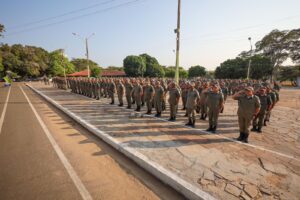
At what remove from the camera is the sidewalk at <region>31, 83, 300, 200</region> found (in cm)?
354

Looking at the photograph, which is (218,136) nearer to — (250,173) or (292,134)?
(250,173)

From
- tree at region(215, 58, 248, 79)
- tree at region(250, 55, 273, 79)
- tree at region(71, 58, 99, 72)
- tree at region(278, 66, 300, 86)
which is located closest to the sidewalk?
tree at region(215, 58, 248, 79)

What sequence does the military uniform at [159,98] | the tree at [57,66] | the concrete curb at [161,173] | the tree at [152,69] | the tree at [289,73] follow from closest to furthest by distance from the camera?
1. the concrete curb at [161,173]
2. the military uniform at [159,98]
3. the tree at [289,73]
4. the tree at [152,69]
5. the tree at [57,66]

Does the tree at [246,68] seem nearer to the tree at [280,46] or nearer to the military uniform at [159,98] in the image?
the tree at [280,46]

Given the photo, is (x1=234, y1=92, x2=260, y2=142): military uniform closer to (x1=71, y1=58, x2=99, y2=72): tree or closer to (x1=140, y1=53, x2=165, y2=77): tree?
(x1=140, y1=53, x2=165, y2=77): tree

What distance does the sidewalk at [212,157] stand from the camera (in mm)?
3537

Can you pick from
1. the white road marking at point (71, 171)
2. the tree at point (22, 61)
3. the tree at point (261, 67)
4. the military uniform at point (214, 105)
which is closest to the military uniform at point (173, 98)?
the military uniform at point (214, 105)

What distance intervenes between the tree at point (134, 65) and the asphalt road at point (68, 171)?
4772cm

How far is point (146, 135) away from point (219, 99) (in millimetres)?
2946

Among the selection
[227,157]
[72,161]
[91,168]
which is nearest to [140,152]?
[91,168]

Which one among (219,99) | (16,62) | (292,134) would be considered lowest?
(292,134)

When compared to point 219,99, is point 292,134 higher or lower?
lower

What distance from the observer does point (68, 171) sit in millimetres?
4191

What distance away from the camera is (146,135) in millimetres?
6508
